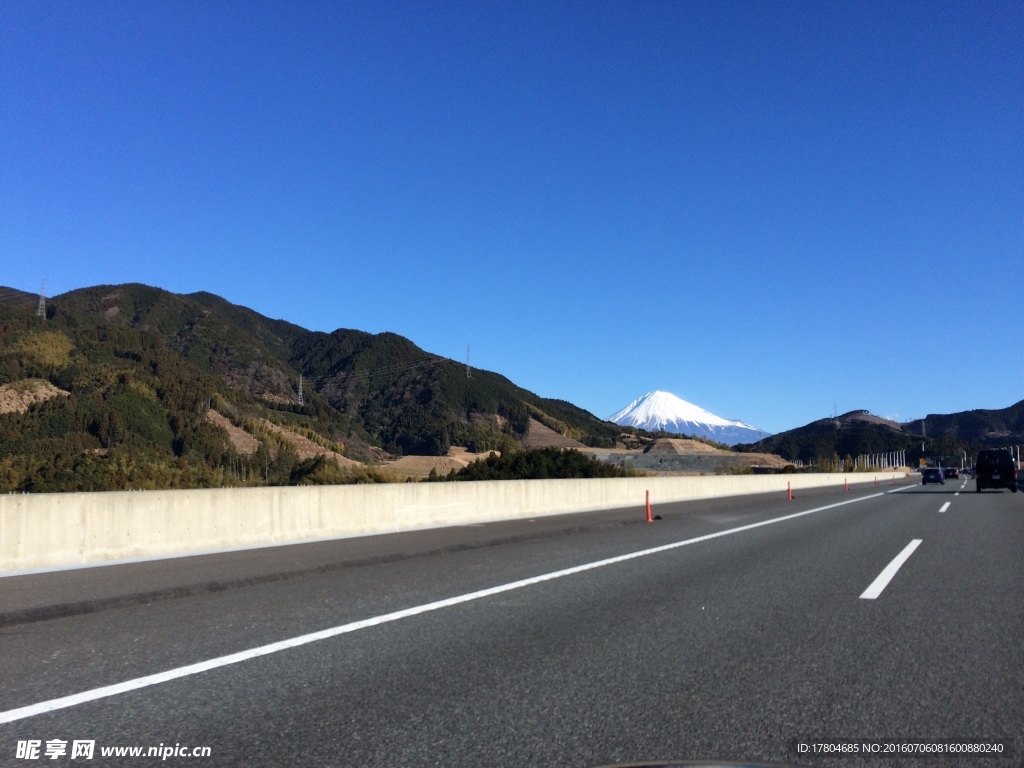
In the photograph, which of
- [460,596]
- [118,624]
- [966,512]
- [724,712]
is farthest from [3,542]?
[966,512]

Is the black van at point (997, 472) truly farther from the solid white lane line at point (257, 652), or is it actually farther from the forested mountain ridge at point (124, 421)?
the solid white lane line at point (257, 652)

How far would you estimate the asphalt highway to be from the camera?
487 cm

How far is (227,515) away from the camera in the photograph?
15.0m

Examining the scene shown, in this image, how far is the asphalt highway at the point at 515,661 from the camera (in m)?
4.87

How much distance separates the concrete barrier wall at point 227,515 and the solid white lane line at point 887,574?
31.9 feet

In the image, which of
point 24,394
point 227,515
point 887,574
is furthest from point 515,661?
point 24,394

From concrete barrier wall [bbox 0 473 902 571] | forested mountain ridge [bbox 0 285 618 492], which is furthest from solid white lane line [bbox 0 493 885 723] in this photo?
forested mountain ridge [bbox 0 285 618 492]

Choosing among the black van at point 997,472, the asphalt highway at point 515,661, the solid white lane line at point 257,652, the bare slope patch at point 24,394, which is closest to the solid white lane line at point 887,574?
the asphalt highway at point 515,661

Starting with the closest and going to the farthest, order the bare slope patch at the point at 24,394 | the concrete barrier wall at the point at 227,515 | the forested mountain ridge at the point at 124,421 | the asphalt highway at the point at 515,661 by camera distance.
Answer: the asphalt highway at the point at 515,661, the concrete barrier wall at the point at 227,515, the forested mountain ridge at the point at 124,421, the bare slope patch at the point at 24,394

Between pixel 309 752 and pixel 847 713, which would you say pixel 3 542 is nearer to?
pixel 309 752

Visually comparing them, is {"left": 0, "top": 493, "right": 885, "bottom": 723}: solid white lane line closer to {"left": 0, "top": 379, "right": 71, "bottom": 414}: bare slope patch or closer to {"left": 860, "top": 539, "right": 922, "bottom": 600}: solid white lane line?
{"left": 860, "top": 539, "right": 922, "bottom": 600}: solid white lane line

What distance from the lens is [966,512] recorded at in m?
26.5

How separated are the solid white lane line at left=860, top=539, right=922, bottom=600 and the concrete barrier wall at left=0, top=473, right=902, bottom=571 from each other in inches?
383

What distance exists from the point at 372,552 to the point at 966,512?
63.9 ft
